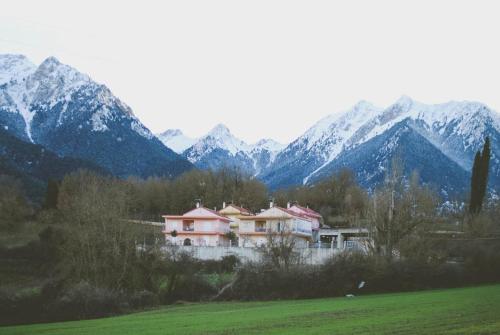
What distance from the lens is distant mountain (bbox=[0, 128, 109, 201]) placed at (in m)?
121

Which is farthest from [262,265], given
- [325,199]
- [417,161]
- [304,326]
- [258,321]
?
[417,161]

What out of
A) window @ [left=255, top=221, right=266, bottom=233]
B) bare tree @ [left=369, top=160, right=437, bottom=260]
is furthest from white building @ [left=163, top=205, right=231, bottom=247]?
bare tree @ [left=369, top=160, right=437, bottom=260]

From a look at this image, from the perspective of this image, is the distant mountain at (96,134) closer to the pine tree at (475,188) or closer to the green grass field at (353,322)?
the pine tree at (475,188)

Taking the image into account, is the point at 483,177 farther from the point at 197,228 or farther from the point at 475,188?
the point at 197,228

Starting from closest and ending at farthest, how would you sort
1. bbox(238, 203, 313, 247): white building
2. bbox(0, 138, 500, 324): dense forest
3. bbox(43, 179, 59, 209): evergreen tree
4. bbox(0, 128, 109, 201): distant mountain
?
bbox(0, 138, 500, 324): dense forest < bbox(238, 203, 313, 247): white building < bbox(43, 179, 59, 209): evergreen tree < bbox(0, 128, 109, 201): distant mountain

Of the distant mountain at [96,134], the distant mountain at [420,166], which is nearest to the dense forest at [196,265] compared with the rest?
the distant mountain at [96,134]

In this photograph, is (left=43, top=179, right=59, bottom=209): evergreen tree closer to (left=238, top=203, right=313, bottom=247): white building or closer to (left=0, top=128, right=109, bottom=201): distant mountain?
(left=0, top=128, right=109, bottom=201): distant mountain

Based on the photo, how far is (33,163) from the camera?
13362 cm

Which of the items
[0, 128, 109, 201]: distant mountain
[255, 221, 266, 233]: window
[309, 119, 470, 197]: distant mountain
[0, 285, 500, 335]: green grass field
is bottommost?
[0, 285, 500, 335]: green grass field

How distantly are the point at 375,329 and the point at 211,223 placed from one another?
63203mm

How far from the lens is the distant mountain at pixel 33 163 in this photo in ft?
397

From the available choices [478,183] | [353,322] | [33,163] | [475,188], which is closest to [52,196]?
[33,163]

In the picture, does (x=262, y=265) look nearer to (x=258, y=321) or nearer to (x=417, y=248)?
(x=417, y=248)

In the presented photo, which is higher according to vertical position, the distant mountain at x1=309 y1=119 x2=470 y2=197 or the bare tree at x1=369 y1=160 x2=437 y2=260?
the distant mountain at x1=309 y1=119 x2=470 y2=197
